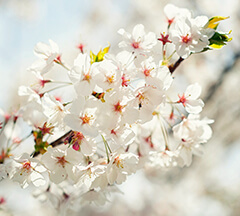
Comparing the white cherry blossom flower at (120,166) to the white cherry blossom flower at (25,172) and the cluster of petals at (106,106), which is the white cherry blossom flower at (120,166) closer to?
the cluster of petals at (106,106)

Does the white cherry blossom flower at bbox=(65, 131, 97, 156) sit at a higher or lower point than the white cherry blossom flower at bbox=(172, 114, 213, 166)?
higher

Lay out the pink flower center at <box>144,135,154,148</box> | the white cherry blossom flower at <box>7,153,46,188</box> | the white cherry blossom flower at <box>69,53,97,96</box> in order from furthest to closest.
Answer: the pink flower center at <box>144,135,154,148</box> → the white cherry blossom flower at <box>7,153,46,188</box> → the white cherry blossom flower at <box>69,53,97,96</box>

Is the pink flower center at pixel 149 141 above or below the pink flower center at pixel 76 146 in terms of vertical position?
below

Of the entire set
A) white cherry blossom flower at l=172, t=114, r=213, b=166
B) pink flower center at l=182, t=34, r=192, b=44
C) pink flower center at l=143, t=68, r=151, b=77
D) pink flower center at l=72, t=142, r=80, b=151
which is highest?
pink flower center at l=182, t=34, r=192, b=44

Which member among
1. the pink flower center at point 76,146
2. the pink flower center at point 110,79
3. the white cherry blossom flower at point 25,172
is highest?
the pink flower center at point 110,79

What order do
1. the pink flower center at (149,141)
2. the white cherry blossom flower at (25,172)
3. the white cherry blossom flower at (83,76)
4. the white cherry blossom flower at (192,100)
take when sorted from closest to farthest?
the white cherry blossom flower at (83,76), the white cherry blossom flower at (25,172), the white cherry blossom flower at (192,100), the pink flower center at (149,141)

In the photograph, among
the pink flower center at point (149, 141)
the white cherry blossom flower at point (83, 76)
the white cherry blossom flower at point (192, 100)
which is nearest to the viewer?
the white cherry blossom flower at point (83, 76)

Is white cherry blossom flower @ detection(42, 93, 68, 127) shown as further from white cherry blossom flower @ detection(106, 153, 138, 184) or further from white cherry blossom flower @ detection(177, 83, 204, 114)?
white cherry blossom flower @ detection(177, 83, 204, 114)

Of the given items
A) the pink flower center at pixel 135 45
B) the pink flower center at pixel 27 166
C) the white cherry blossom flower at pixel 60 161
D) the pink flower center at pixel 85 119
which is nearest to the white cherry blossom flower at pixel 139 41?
the pink flower center at pixel 135 45

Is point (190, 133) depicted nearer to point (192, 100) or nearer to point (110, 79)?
point (192, 100)

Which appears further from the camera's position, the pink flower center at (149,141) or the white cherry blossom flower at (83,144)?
the pink flower center at (149,141)

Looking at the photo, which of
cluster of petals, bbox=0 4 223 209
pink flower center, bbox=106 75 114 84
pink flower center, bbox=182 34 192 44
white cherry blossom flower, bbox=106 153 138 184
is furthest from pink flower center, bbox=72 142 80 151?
pink flower center, bbox=182 34 192 44
